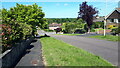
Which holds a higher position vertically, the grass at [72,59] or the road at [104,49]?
the grass at [72,59]

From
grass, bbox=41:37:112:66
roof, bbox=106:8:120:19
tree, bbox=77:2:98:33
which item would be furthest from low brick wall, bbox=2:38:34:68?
roof, bbox=106:8:120:19

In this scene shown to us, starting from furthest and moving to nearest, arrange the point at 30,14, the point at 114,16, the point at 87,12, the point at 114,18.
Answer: the point at 114,18, the point at 114,16, the point at 87,12, the point at 30,14

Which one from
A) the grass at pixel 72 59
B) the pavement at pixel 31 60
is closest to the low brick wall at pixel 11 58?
the pavement at pixel 31 60

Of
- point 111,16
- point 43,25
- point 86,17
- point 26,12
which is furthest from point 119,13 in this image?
point 26,12

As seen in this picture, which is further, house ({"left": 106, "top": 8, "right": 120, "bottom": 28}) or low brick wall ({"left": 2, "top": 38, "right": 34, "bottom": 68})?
house ({"left": 106, "top": 8, "right": 120, "bottom": 28})

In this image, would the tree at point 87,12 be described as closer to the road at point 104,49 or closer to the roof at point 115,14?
the roof at point 115,14

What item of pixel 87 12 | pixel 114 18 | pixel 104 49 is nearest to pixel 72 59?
pixel 104 49

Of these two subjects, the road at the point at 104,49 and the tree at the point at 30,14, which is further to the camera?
the tree at the point at 30,14

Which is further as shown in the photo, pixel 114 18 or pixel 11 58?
pixel 114 18

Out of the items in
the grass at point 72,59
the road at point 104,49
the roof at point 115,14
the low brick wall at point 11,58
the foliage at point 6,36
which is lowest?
the road at point 104,49

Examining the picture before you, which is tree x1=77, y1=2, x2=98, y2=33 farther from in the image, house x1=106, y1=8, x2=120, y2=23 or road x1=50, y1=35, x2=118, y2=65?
road x1=50, y1=35, x2=118, y2=65

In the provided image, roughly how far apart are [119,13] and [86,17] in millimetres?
16918

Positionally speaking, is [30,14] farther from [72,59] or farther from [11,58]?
[11,58]

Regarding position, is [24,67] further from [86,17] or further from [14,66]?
[86,17]
